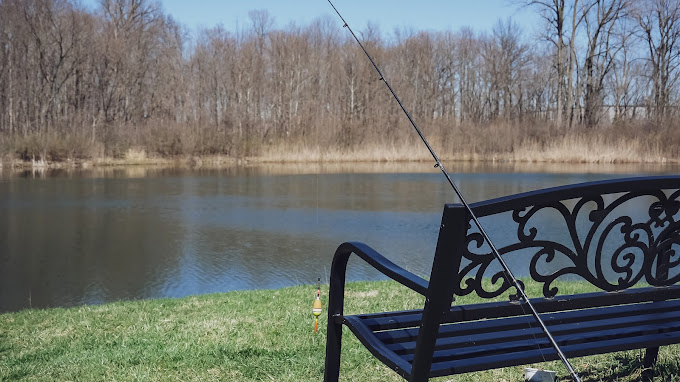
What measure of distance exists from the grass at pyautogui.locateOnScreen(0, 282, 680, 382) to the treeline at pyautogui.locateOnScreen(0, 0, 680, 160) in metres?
21.8

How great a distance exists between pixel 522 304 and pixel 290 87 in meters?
33.1

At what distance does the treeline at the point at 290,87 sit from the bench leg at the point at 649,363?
2322 cm

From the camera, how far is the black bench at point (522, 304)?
1.83m

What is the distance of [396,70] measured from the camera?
37.8m

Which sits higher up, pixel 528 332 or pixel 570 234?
pixel 570 234

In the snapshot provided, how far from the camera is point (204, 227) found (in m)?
11.0

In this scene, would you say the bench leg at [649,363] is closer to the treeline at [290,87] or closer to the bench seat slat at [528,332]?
the bench seat slat at [528,332]

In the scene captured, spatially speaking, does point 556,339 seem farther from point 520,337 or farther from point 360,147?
point 360,147

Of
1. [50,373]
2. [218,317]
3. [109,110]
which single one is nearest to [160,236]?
[218,317]

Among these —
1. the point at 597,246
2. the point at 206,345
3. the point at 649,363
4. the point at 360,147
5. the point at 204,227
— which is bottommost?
the point at 204,227

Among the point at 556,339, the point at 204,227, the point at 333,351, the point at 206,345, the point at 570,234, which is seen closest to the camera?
the point at 570,234

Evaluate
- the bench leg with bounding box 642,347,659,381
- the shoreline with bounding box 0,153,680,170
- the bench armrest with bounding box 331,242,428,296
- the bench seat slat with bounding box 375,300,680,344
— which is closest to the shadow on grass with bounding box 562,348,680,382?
the bench leg with bounding box 642,347,659,381

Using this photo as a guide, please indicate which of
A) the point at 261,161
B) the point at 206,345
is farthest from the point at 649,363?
the point at 261,161

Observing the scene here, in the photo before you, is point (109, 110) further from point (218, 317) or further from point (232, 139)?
point (218, 317)
